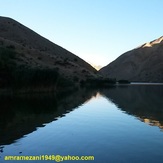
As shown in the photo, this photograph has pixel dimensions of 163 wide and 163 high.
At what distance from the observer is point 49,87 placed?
67.8 meters

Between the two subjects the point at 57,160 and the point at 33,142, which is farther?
the point at 33,142

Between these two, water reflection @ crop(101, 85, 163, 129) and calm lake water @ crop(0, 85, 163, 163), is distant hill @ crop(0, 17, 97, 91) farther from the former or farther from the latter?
calm lake water @ crop(0, 85, 163, 163)

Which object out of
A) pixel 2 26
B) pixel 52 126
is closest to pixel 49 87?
pixel 52 126

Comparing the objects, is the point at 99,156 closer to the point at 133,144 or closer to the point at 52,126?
the point at 133,144

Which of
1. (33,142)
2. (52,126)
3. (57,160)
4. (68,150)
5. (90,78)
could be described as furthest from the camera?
(90,78)

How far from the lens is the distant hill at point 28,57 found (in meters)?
63.5

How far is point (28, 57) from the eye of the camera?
96.1m

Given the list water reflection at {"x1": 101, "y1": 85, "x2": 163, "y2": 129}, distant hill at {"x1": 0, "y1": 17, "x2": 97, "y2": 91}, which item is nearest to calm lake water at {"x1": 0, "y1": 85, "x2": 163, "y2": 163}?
water reflection at {"x1": 101, "y1": 85, "x2": 163, "y2": 129}

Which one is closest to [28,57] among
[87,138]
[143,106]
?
[143,106]

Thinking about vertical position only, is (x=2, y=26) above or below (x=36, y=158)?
above

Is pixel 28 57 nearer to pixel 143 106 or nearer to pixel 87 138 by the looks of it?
pixel 143 106

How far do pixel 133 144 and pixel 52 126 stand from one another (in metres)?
8.23

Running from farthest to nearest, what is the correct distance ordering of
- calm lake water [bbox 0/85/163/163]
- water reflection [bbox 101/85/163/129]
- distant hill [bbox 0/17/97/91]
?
distant hill [bbox 0/17/97/91] → water reflection [bbox 101/85/163/129] → calm lake water [bbox 0/85/163/163]

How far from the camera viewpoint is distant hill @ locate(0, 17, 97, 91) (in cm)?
6347
